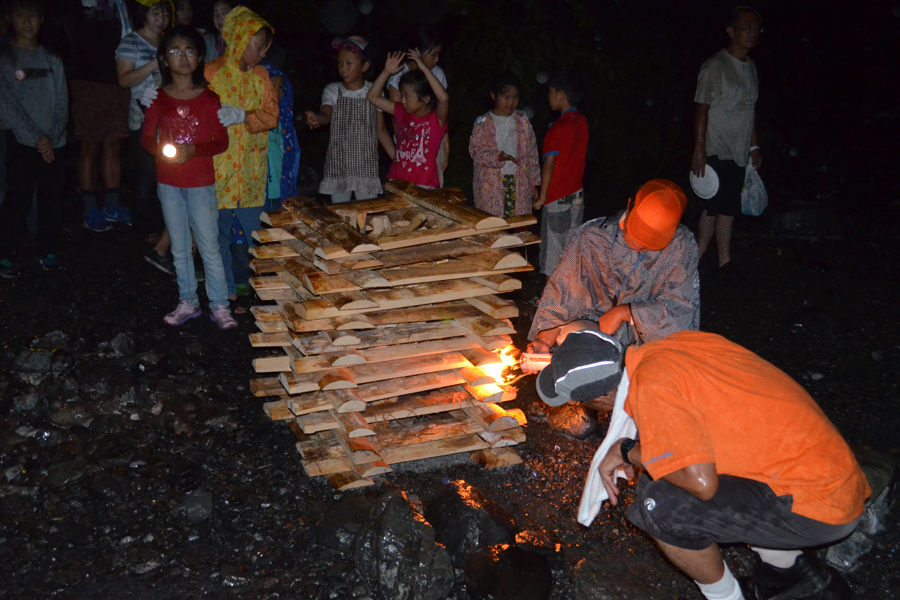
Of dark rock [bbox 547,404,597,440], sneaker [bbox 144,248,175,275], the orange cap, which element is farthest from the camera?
sneaker [bbox 144,248,175,275]

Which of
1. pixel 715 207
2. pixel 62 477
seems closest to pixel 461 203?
pixel 62 477

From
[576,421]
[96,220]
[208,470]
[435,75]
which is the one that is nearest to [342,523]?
[208,470]

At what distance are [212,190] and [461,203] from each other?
1.96 m

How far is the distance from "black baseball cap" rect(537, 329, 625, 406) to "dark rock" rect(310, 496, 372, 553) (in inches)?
50.2

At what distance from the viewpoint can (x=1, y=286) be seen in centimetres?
571

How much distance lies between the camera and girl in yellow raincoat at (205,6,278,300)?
16.9 ft

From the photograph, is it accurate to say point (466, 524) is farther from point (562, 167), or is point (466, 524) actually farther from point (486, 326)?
point (562, 167)

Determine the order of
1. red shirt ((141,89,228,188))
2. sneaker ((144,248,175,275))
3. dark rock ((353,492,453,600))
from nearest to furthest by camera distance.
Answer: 1. dark rock ((353,492,453,600))
2. red shirt ((141,89,228,188))
3. sneaker ((144,248,175,275))

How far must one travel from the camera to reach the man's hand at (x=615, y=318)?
148 inches

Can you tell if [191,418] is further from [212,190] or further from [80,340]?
[212,190]

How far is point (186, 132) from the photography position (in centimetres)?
491

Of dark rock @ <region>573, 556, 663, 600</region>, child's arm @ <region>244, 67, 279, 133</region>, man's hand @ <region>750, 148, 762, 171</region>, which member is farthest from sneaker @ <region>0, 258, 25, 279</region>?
man's hand @ <region>750, 148, 762, 171</region>

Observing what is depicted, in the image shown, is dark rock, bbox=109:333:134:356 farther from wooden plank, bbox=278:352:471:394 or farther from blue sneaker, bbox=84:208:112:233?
blue sneaker, bbox=84:208:112:233

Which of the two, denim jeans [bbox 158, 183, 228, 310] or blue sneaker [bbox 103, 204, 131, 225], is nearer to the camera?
denim jeans [bbox 158, 183, 228, 310]
